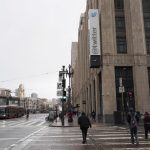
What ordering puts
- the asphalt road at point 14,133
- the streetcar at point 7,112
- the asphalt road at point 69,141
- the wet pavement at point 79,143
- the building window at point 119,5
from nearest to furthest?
the wet pavement at point 79,143, the asphalt road at point 69,141, the asphalt road at point 14,133, the building window at point 119,5, the streetcar at point 7,112

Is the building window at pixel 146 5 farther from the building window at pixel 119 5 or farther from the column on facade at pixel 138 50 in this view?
the building window at pixel 119 5

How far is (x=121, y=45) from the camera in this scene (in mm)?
43469

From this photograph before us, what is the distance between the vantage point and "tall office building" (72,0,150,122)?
40.9m

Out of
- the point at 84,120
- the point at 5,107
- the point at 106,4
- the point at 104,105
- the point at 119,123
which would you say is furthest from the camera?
the point at 5,107

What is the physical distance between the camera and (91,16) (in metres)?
44.8

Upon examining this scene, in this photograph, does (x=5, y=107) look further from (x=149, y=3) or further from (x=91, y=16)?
(x=149, y=3)

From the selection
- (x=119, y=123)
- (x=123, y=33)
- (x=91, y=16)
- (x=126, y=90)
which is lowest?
(x=119, y=123)

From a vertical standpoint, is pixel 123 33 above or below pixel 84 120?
above

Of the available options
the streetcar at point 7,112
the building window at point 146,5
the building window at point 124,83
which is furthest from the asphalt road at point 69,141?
the streetcar at point 7,112

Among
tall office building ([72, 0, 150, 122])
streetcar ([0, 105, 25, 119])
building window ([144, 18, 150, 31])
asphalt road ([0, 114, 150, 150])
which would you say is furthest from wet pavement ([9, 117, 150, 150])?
streetcar ([0, 105, 25, 119])

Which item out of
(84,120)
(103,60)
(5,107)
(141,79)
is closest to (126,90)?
(141,79)

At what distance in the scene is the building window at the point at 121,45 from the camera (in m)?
43.1

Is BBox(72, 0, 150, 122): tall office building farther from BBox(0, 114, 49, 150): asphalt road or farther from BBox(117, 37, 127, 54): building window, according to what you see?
BBox(0, 114, 49, 150): asphalt road

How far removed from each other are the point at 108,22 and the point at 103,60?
5543 millimetres
